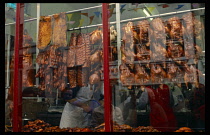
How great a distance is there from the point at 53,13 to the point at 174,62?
93.2 inches

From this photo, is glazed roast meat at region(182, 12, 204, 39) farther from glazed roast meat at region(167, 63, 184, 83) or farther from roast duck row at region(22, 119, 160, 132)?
roast duck row at region(22, 119, 160, 132)

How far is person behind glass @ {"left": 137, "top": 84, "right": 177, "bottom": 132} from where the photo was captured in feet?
11.9

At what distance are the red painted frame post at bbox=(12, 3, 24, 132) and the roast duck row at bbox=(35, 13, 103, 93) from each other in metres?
0.43

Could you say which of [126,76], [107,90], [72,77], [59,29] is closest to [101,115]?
[107,90]

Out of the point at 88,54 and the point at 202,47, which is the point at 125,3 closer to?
the point at 88,54

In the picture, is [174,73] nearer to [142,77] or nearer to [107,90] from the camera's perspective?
[142,77]

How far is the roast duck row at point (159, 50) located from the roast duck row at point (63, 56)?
1.60 ft

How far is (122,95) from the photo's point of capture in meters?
3.66

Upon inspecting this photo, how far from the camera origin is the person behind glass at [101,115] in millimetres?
3572

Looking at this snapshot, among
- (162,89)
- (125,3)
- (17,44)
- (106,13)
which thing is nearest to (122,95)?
(162,89)

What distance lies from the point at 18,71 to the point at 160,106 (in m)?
2.36

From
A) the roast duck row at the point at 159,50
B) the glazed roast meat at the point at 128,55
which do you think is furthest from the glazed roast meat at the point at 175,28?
the glazed roast meat at the point at 128,55

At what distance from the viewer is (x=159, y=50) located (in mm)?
3746

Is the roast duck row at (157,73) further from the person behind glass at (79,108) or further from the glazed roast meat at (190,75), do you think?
the person behind glass at (79,108)
